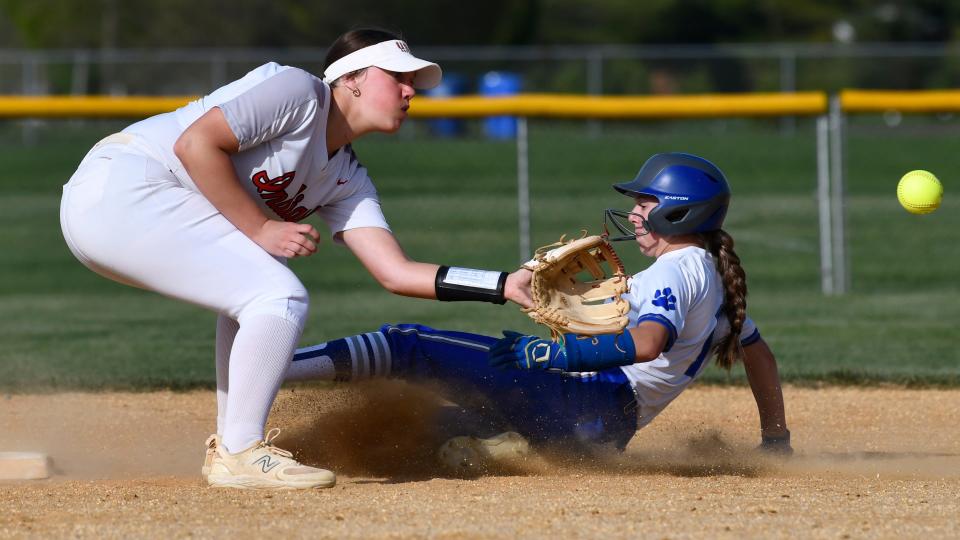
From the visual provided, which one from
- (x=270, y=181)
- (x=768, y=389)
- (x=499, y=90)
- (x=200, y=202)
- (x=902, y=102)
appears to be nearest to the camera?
(x=200, y=202)

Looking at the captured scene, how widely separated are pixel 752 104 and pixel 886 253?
3.11m

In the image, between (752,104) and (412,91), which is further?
(752,104)

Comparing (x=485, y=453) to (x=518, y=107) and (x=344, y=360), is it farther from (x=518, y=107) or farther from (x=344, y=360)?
(x=518, y=107)

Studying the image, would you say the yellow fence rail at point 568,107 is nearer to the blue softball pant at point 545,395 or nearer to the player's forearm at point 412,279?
the blue softball pant at point 545,395

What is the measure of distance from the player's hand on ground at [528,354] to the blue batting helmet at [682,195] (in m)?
0.60

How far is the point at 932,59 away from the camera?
68.9 feet

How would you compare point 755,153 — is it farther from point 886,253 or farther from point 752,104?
point 752,104

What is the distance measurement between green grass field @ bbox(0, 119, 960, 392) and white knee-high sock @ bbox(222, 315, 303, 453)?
260 centimetres

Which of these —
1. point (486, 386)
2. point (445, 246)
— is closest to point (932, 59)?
point (445, 246)

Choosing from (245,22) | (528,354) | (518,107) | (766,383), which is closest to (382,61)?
(528,354)

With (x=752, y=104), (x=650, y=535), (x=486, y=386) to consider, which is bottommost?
(x=650, y=535)

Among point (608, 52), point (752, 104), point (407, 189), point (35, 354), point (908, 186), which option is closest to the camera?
point (908, 186)

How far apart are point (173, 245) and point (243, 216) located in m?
0.22

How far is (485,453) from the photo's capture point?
14.2ft
